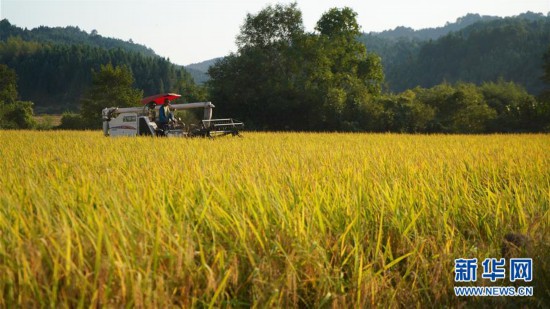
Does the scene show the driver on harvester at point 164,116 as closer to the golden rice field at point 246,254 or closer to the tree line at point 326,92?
the golden rice field at point 246,254

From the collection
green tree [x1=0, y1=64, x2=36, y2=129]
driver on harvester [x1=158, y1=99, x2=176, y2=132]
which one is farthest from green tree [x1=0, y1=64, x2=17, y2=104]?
driver on harvester [x1=158, y1=99, x2=176, y2=132]

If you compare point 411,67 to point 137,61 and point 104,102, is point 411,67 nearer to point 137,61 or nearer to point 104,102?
point 137,61

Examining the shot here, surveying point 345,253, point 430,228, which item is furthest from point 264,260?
point 430,228

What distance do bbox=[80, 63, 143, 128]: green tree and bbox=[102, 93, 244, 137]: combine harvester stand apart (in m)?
47.7

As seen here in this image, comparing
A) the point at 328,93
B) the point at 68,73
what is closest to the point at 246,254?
the point at 328,93

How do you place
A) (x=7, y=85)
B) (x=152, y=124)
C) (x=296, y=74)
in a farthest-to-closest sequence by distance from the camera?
(x=7, y=85)
(x=296, y=74)
(x=152, y=124)

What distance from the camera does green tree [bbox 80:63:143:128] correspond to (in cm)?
6125

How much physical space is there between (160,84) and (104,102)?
91.1m

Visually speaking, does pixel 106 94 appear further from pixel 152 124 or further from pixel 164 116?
pixel 164 116

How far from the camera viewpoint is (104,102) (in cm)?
6288

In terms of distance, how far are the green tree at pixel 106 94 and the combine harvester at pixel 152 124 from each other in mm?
47725

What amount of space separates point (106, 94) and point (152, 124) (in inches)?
2165

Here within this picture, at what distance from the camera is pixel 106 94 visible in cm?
6544

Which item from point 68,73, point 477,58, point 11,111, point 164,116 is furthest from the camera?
point 477,58
